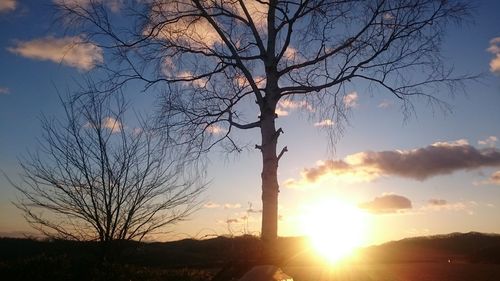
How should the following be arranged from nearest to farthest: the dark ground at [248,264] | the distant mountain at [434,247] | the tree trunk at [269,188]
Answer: the dark ground at [248,264], the tree trunk at [269,188], the distant mountain at [434,247]

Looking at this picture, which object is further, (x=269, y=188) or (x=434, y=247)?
(x=434, y=247)

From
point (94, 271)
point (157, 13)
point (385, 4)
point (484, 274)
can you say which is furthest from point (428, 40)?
point (94, 271)

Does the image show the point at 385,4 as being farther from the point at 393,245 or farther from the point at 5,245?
the point at 5,245

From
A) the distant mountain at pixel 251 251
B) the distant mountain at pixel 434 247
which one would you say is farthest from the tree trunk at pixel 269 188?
the distant mountain at pixel 434 247

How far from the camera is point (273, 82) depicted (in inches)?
349

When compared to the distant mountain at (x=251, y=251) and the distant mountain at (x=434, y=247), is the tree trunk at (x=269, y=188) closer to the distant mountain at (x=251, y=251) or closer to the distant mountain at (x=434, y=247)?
the distant mountain at (x=251, y=251)

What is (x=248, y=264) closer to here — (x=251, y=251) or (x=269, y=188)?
(x=251, y=251)

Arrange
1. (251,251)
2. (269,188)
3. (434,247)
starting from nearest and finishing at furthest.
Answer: (251,251) < (269,188) < (434,247)

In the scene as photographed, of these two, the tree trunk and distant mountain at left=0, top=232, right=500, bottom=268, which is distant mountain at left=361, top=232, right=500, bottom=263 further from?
the tree trunk

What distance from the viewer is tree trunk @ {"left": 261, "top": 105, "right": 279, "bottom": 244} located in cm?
797

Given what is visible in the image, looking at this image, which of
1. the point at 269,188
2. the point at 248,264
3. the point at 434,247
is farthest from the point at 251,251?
the point at 434,247

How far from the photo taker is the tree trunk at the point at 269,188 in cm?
797

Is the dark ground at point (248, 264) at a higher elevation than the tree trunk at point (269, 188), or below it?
below

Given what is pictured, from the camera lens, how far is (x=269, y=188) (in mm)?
8000
